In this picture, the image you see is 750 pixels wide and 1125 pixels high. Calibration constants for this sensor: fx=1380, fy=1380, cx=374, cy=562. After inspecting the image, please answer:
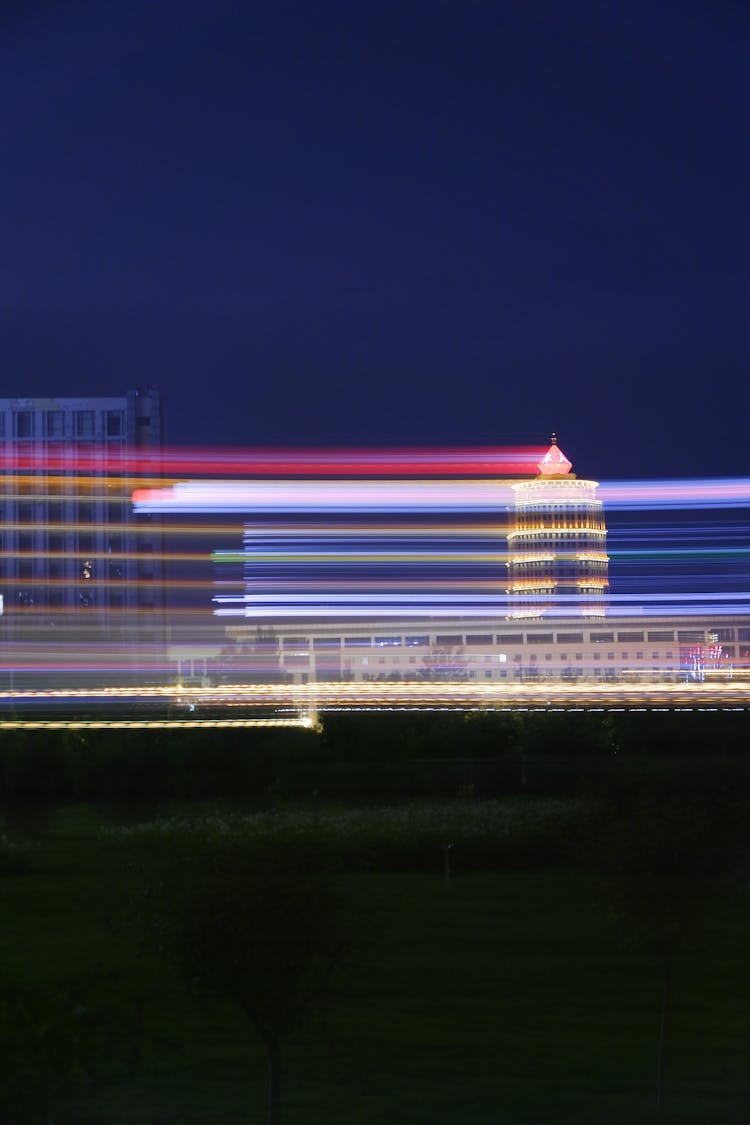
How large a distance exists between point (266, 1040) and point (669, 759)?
42.9ft

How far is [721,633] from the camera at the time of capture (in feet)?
91.9

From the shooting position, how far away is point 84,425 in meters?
36.3

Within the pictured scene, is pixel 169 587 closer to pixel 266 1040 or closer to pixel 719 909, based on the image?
pixel 719 909

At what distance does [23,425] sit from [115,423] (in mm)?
2357

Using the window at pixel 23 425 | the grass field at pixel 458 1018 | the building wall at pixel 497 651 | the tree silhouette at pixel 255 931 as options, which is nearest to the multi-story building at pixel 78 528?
the window at pixel 23 425

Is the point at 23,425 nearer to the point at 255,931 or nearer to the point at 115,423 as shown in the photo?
the point at 115,423

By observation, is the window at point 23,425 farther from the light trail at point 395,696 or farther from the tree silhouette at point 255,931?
the tree silhouette at point 255,931

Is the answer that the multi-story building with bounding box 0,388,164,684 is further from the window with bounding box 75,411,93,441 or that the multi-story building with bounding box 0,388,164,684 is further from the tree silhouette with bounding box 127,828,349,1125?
the tree silhouette with bounding box 127,828,349,1125

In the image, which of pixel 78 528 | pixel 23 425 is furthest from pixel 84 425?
pixel 78 528

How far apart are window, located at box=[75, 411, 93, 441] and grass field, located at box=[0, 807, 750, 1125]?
24.2 metres

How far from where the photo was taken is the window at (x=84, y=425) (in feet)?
119

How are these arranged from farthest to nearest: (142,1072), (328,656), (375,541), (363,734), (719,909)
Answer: (328,656) → (375,541) → (363,734) → (719,909) → (142,1072)

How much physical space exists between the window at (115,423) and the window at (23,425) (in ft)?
6.47

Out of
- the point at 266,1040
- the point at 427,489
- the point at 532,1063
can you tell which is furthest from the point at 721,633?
the point at 266,1040
